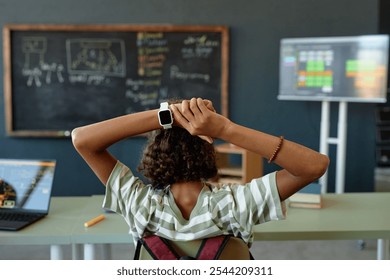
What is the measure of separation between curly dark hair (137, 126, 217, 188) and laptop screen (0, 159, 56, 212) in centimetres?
86

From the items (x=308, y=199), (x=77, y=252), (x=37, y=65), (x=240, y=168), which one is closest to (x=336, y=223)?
(x=308, y=199)

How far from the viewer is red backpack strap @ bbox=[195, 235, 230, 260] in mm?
1212

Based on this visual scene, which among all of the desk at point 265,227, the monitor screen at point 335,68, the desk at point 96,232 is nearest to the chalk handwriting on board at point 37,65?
the monitor screen at point 335,68

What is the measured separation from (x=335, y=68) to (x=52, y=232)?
2.77 m

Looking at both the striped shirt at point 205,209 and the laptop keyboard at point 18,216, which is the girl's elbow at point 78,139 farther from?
the laptop keyboard at point 18,216

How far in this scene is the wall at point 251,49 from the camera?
414cm

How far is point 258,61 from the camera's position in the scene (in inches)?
167

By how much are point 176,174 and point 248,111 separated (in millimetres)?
3081

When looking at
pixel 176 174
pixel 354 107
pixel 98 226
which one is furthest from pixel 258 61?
pixel 176 174

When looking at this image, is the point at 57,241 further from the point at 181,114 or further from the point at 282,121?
the point at 282,121

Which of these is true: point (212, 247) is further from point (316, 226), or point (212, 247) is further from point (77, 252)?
point (77, 252)

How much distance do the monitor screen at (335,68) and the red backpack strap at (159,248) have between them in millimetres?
2878

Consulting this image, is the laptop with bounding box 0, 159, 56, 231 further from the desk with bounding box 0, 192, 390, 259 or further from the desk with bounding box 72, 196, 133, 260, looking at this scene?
the desk with bounding box 72, 196, 133, 260

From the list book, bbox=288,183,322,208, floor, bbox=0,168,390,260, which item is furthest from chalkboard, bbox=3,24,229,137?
book, bbox=288,183,322,208
